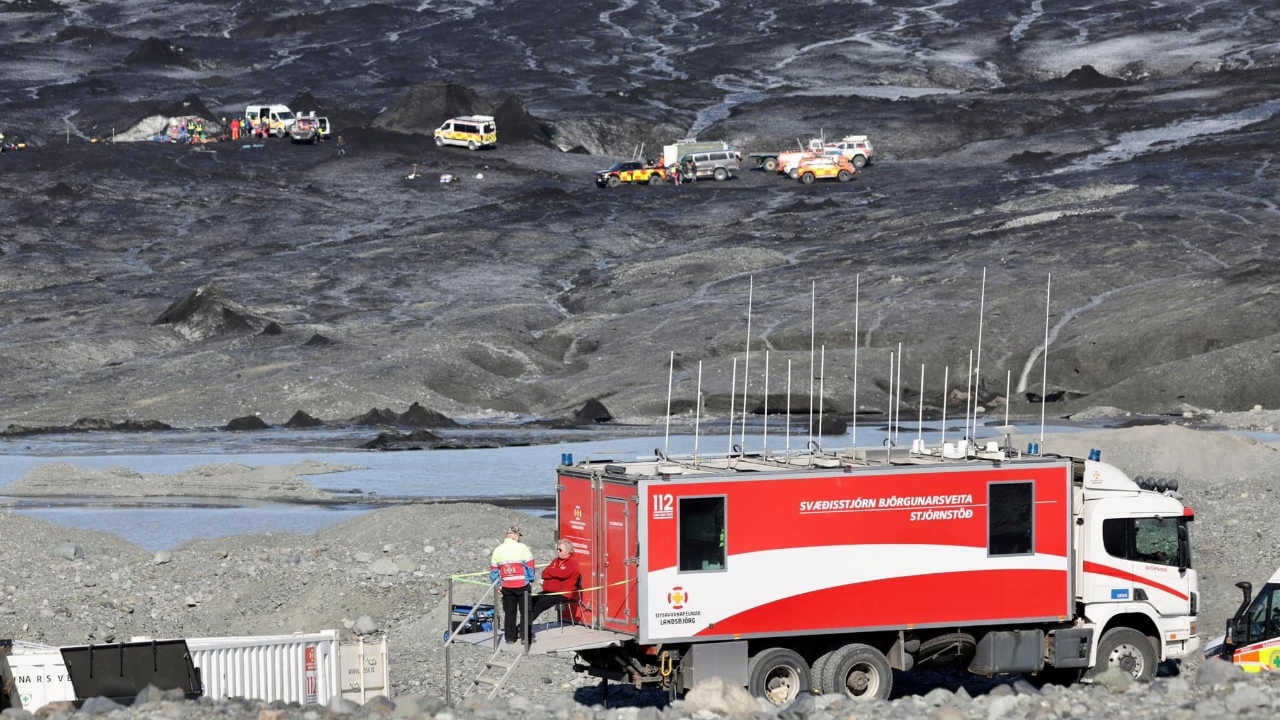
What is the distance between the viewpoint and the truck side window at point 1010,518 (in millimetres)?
16750

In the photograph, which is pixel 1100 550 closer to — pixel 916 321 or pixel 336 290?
pixel 916 321

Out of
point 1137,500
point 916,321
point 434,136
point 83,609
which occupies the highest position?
point 434,136

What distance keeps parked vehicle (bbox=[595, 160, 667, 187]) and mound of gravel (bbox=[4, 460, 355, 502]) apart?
54.2 metres

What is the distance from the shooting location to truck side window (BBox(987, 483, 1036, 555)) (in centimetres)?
1675

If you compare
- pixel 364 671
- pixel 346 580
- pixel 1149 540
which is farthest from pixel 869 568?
pixel 346 580

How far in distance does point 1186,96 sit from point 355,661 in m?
103

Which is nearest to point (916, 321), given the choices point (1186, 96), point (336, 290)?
point (336, 290)

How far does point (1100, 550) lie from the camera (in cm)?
1722

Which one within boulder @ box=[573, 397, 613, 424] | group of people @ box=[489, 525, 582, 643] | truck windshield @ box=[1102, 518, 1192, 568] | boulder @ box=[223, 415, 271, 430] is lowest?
group of people @ box=[489, 525, 582, 643]

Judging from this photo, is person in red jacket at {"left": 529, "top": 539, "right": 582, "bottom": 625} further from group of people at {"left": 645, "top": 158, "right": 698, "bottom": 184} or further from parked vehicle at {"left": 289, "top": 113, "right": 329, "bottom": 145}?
parked vehicle at {"left": 289, "top": 113, "right": 329, "bottom": 145}

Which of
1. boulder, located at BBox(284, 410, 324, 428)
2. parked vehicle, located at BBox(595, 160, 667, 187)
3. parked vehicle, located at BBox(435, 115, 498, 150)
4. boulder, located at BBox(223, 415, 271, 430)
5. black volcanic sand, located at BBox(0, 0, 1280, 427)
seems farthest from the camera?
parked vehicle, located at BBox(435, 115, 498, 150)

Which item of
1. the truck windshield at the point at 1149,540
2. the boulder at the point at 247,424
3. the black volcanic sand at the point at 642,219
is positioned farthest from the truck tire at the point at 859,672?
the boulder at the point at 247,424

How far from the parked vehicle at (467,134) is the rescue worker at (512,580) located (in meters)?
88.0

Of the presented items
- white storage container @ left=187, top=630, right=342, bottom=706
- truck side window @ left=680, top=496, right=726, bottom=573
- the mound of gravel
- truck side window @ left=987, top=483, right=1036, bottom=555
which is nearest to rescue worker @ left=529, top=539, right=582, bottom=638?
truck side window @ left=680, top=496, right=726, bottom=573
